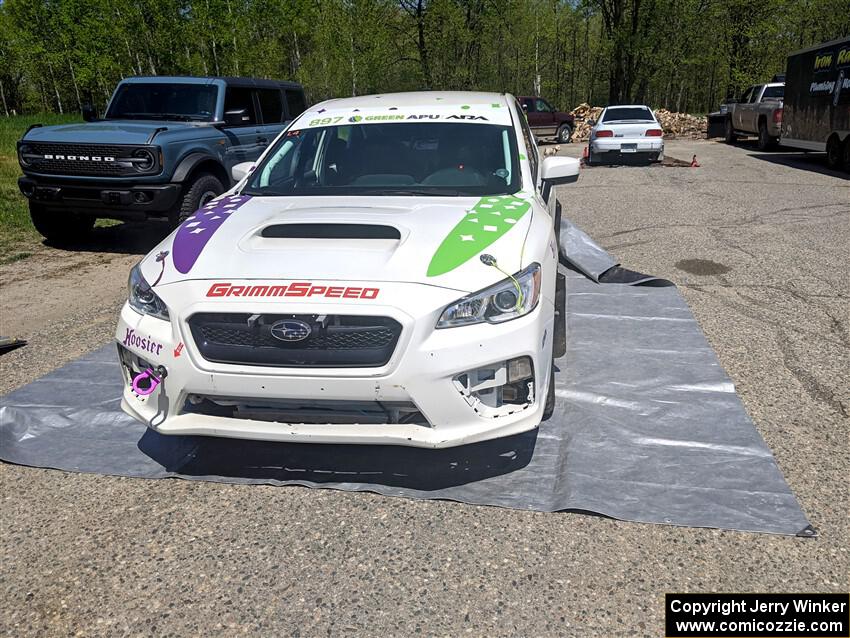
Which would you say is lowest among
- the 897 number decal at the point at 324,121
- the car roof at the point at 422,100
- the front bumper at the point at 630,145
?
the front bumper at the point at 630,145

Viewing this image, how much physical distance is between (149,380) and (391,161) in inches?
82.3

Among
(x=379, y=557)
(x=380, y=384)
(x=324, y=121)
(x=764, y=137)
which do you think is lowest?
(x=379, y=557)

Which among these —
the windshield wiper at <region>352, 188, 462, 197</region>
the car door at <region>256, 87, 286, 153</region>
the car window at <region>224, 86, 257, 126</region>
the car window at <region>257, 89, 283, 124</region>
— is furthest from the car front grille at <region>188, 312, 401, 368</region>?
the car window at <region>257, 89, 283, 124</region>

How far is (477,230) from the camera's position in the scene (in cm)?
329

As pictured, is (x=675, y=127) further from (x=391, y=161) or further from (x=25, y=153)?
(x=391, y=161)

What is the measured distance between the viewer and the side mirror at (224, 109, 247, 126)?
8.36m

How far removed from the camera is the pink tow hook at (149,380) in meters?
2.94

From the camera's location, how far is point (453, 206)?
145 inches

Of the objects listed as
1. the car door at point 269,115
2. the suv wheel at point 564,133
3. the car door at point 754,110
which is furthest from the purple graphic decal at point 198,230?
the suv wheel at point 564,133

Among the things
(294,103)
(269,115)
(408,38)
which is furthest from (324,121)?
(408,38)

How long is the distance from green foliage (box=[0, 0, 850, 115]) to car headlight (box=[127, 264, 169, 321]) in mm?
35519

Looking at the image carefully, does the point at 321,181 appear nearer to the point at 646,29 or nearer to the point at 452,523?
the point at 452,523

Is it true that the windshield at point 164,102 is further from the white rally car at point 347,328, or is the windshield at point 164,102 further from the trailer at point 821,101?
the trailer at point 821,101

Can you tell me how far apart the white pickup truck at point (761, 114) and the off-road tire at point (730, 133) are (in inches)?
5.7
